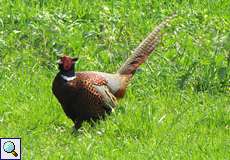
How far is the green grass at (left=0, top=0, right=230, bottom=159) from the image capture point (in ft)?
23.5

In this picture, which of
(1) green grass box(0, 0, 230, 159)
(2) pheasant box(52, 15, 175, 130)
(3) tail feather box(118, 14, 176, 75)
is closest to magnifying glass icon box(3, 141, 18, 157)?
(1) green grass box(0, 0, 230, 159)

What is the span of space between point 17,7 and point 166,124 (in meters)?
3.26

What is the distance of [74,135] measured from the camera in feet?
24.2

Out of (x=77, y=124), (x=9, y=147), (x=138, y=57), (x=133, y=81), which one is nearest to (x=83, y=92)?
(x=77, y=124)

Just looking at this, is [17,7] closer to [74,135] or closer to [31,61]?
[31,61]

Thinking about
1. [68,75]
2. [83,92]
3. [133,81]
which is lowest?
[133,81]

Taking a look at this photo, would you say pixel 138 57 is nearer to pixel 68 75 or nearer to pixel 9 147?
pixel 68 75

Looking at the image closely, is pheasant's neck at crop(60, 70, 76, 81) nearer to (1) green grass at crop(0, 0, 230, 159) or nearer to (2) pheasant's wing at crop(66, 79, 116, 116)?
(2) pheasant's wing at crop(66, 79, 116, 116)

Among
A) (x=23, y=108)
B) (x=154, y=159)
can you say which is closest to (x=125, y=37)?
(x=23, y=108)

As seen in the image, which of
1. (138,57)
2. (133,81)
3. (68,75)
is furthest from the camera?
(133,81)

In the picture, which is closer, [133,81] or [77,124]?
[77,124]

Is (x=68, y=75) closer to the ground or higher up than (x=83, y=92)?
higher up

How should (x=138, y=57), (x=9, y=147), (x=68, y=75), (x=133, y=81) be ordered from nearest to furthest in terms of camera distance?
(x=9, y=147) → (x=68, y=75) → (x=138, y=57) → (x=133, y=81)

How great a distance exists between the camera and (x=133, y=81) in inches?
339
